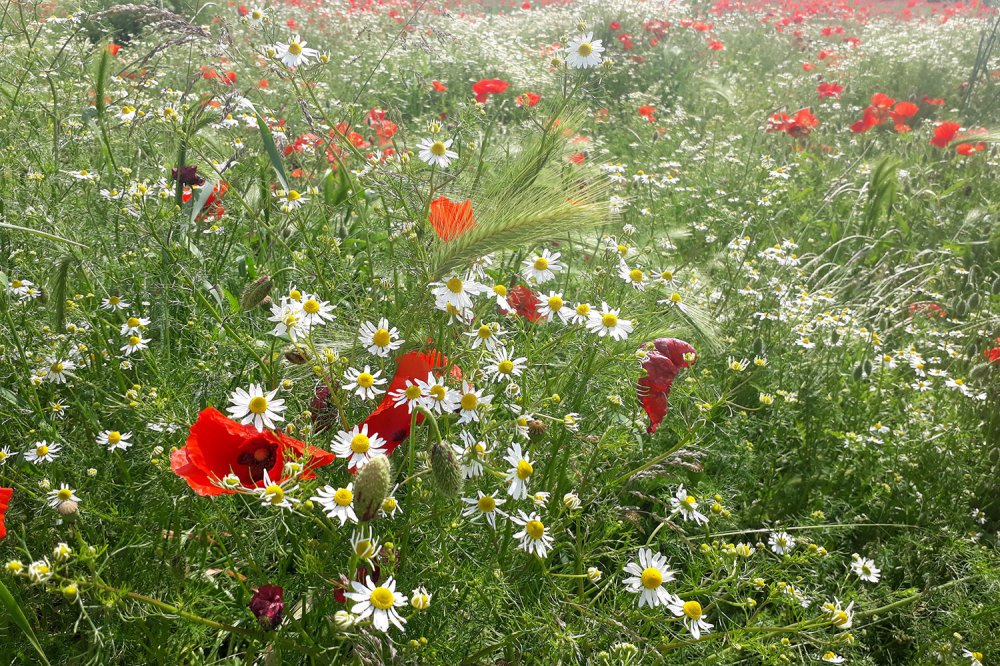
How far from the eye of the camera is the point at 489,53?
7258 millimetres

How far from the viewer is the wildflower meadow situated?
133 cm

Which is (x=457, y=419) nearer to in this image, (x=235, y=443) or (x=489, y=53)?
(x=235, y=443)

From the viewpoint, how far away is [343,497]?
1156 millimetres

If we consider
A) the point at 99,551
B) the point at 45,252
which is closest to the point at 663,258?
the point at 45,252

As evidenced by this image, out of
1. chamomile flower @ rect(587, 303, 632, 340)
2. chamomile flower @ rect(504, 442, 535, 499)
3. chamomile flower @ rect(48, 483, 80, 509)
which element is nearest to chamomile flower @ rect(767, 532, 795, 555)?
chamomile flower @ rect(587, 303, 632, 340)

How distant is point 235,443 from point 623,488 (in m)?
0.86

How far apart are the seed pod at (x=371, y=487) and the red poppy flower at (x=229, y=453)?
168mm

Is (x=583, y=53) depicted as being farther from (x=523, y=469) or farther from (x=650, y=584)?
(x=650, y=584)

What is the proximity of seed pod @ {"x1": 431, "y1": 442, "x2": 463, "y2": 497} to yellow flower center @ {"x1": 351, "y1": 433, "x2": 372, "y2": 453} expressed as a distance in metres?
0.14

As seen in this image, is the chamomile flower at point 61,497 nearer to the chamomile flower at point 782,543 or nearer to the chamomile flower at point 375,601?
the chamomile flower at point 375,601

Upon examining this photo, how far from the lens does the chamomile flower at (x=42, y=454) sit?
154cm

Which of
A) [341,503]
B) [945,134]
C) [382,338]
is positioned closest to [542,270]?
[382,338]

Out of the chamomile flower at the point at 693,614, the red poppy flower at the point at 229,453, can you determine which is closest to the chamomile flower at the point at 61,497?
the red poppy flower at the point at 229,453

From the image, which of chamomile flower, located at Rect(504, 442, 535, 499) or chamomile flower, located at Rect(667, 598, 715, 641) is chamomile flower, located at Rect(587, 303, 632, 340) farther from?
chamomile flower, located at Rect(667, 598, 715, 641)
